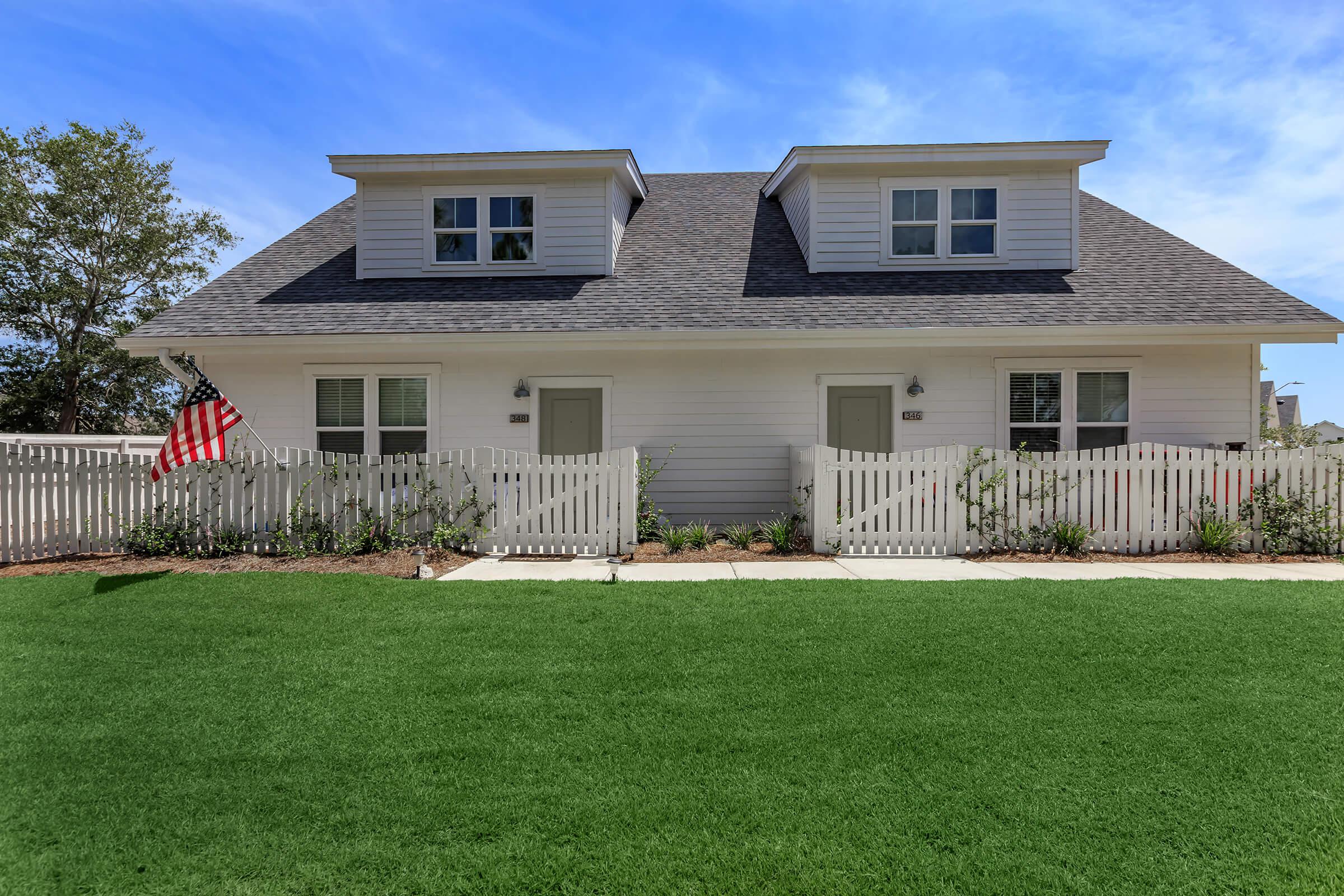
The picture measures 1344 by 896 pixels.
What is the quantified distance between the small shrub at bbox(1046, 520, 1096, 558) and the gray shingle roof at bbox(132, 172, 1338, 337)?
303 centimetres

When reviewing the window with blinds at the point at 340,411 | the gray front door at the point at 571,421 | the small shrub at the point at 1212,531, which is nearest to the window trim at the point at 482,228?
the window with blinds at the point at 340,411

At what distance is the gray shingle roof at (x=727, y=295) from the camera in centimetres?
1012

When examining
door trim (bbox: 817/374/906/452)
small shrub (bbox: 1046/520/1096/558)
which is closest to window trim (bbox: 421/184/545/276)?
door trim (bbox: 817/374/906/452)

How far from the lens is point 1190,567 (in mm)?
7473

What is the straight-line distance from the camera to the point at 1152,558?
322 inches

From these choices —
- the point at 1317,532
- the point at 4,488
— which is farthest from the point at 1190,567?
the point at 4,488

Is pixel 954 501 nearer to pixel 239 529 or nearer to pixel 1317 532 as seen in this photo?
pixel 1317 532

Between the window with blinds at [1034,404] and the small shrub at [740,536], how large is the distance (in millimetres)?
4331

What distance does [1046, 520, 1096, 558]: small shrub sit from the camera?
8.19m

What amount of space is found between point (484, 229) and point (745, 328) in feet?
16.6

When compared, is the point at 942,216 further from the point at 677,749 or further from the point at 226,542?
the point at 226,542

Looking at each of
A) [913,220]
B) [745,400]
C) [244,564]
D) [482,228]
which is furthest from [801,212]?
[244,564]

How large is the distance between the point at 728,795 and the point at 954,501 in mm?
6339

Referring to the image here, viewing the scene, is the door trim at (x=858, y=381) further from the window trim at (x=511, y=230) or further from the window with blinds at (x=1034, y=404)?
the window trim at (x=511, y=230)
